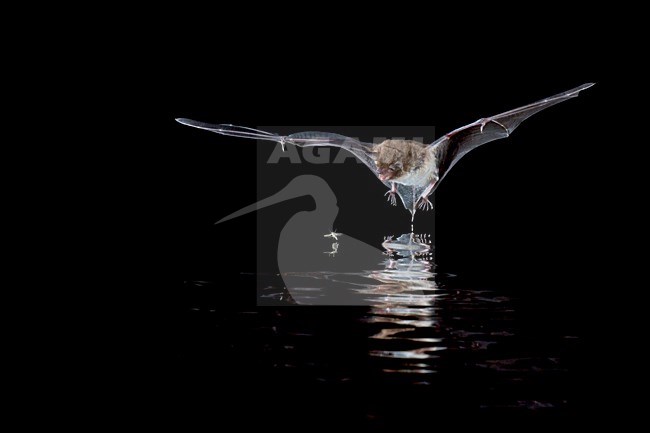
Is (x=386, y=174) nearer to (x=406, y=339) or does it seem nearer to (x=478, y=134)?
(x=478, y=134)

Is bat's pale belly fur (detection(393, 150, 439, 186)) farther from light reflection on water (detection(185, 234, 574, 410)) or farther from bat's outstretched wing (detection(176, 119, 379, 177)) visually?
light reflection on water (detection(185, 234, 574, 410))

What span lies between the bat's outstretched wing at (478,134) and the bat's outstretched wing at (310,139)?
77 cm

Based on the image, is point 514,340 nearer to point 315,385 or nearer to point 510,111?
point 315,385

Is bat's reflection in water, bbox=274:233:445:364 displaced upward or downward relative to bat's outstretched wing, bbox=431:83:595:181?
downward

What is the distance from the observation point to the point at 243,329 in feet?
17.4

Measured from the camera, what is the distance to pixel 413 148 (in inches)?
304

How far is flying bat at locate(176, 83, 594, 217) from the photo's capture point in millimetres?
7559

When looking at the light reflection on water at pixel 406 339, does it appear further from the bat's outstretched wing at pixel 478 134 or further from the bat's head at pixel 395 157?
the bat's outstretched wing at pixel 478 134

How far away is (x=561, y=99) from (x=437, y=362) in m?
3.72

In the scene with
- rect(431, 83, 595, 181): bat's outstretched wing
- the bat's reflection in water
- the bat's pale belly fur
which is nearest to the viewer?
the bat's reflection in water

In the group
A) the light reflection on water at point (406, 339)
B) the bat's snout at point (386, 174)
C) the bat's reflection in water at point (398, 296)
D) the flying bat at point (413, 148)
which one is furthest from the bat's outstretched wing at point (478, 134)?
the light reflection on water at point (406, 339)

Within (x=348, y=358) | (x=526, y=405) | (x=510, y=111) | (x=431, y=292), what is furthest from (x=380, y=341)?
(x=510, y=111)

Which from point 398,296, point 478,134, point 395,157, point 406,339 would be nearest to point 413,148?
point 395,157

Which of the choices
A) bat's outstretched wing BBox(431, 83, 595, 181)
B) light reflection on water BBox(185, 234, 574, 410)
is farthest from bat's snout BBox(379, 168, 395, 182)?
light reflection on water BBox(185, 234, 574, 410)
